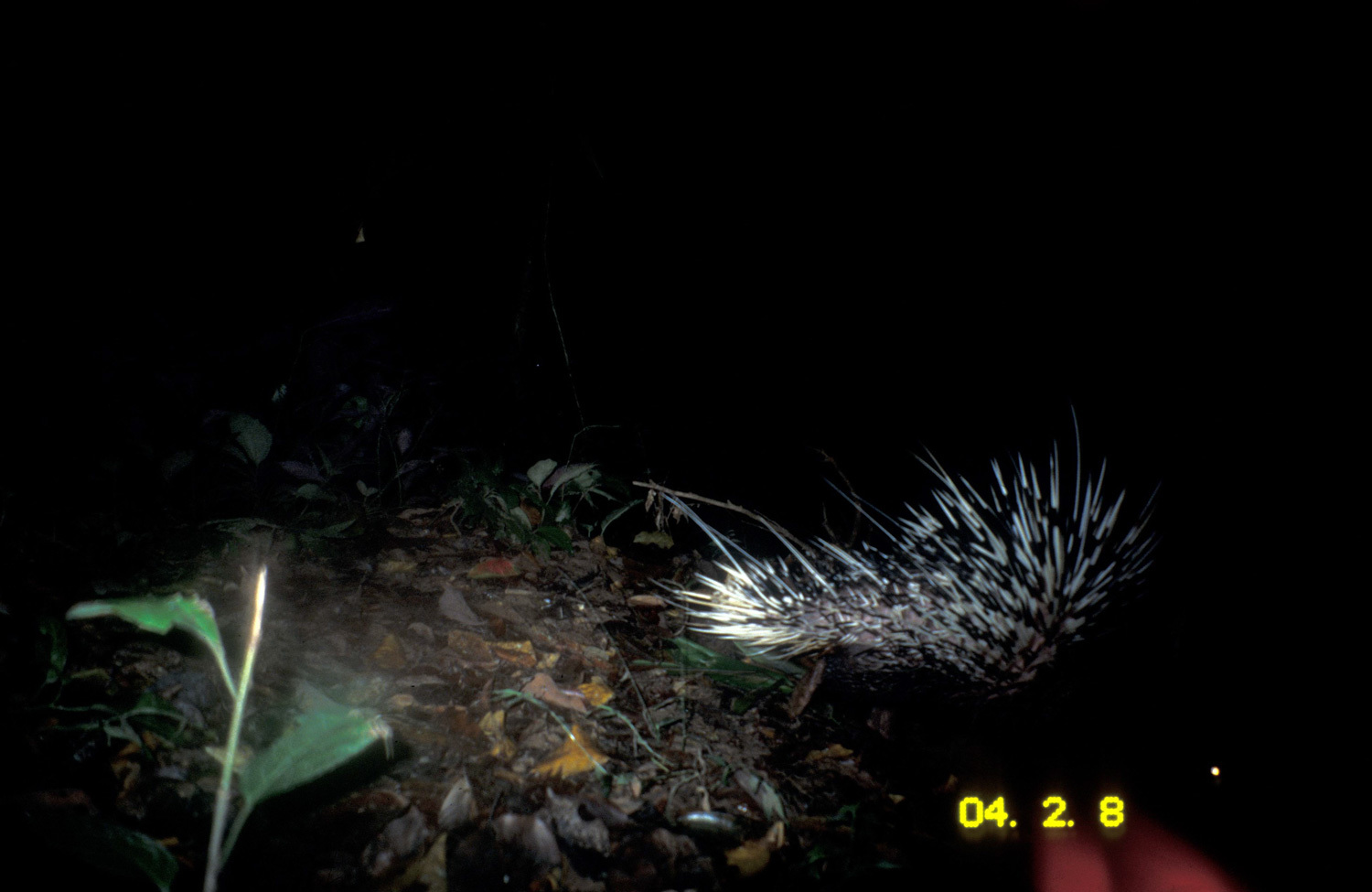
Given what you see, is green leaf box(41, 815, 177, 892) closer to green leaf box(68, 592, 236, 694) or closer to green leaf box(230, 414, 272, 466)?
green leaf box(68, 592, 236, 694)

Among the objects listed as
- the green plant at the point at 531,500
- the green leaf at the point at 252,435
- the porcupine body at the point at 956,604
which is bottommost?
the porcupine body at the point at 956,604

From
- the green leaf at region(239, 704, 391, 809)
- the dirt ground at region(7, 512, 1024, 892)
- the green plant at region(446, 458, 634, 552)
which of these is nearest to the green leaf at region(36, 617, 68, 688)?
the dirt ground at region(7, 512, 1024, 892)

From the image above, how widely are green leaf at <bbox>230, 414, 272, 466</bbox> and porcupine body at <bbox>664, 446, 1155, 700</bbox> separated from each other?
80.2 inches

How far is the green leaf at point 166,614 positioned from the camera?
1.05 m

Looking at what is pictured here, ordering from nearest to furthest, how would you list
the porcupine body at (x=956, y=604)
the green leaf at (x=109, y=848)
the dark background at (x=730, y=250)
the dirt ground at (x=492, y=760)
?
the green leaf at (x=109, y=848) → the dirt ground at (x=492, y=760) → the porcupine body at (x=956, y=604) → the dark background at (x=730, y=250)

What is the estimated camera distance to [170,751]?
132 cm

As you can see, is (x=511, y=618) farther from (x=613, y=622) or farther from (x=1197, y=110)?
(x=1197, y=110)

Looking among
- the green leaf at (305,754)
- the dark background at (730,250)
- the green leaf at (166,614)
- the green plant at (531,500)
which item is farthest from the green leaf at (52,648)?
the green plant at (531,500)

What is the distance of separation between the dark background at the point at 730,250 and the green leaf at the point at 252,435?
1.16 feet

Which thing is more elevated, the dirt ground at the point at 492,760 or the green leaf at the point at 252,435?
the green leaf at the point at 252,435

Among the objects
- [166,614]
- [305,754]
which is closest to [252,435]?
[166,614]

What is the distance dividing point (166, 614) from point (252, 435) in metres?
1.75

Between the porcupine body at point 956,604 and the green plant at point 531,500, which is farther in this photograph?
the green plant at point 531,500

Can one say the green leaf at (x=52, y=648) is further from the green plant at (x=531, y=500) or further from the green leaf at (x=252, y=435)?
the green plant at (x=531, y=500)
